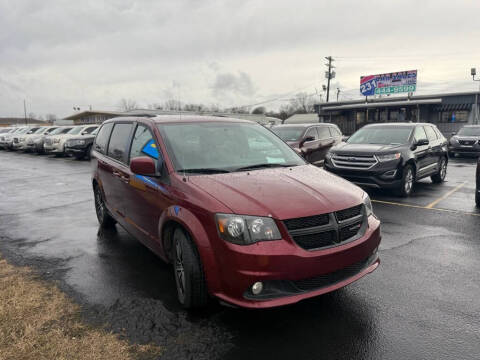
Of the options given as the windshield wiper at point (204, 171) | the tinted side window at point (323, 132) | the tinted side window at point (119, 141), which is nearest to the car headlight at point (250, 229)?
the windshield wiper at point (204, 171)

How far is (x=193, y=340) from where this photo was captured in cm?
289

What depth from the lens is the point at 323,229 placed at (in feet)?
9.63

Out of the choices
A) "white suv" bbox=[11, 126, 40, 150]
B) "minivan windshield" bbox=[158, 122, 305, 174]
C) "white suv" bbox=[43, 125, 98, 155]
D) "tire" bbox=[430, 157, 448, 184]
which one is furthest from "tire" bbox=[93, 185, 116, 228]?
"white suv" bbox=[11, 126, 40, 150]

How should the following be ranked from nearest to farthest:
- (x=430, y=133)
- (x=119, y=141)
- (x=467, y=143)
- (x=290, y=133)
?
(x=119, y=141) < (x=430, y=133) < (x=290, y=133) < (x=467, y=143)

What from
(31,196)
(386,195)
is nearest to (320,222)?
(386,195)

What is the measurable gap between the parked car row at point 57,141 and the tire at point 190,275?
16.8 metres

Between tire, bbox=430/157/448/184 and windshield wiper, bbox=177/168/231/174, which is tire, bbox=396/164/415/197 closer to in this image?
tire, bbox=430/157/448/184

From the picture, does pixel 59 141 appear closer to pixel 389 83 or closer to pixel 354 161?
pixel 354 161

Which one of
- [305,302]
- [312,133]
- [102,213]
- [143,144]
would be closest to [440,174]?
[312,133]

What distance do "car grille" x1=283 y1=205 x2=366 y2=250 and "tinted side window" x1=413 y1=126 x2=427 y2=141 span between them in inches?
269

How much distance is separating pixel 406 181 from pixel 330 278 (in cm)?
626

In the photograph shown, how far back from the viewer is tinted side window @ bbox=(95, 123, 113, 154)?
5.45 meters

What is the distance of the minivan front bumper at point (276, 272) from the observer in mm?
2754

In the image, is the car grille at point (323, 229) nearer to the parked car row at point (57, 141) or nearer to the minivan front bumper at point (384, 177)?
the minivan front bumper at point (384, 177)
